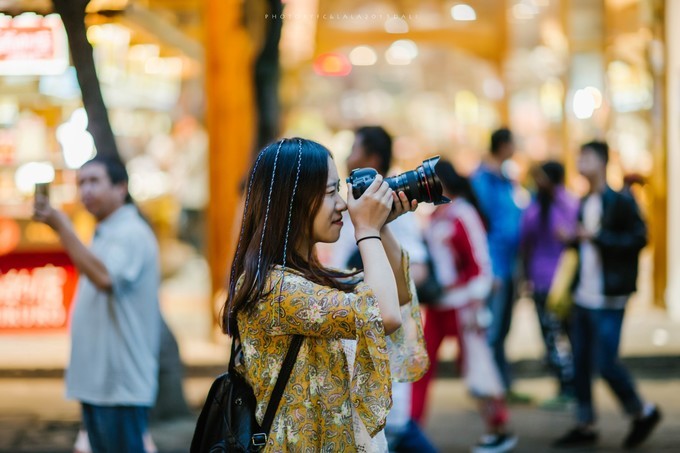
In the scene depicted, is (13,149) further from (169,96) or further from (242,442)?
(242,442)

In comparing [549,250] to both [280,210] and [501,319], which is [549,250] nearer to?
[501,319]

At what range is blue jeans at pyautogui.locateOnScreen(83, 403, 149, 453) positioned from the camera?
14.8ft

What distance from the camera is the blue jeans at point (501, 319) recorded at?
8.18 meters

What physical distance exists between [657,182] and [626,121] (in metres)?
0.91

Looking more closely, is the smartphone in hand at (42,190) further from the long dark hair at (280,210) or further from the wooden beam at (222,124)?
the wooden beam at (222,124)

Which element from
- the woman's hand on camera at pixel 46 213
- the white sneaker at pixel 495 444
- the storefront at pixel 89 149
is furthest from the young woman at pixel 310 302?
the storefront at pixel 89 149

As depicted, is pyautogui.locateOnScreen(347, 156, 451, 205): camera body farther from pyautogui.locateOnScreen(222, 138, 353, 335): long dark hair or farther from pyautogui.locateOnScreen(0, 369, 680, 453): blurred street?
pyautogui.locateOnScreen(0, 369, 680, 453): blurred street

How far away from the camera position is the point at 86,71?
268 inches

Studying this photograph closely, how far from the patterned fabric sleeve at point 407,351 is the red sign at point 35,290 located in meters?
6.28

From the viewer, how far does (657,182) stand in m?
11.2

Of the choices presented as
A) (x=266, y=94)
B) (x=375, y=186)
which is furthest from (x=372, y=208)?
(x=266, y=94)

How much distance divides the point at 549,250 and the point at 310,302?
215 inches

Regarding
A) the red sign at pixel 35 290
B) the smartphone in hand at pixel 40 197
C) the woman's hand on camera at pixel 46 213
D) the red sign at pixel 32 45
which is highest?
the red sign at pixel 32 45

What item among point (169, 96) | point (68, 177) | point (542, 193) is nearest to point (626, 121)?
point (542, 193)
